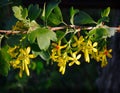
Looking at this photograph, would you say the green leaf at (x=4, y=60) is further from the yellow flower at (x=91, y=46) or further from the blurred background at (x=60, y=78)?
the blurred background at (x=60, y=78)

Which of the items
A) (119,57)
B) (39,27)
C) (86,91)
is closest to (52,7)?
(39,27)

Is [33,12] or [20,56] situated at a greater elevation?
[33,12]

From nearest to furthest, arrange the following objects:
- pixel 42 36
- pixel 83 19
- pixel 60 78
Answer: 1. pixel 42 36
2. pixel 83 19
3. pixel 60 78

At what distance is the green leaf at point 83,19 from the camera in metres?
1.43

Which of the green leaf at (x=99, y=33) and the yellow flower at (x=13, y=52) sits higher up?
the green leaf at (x=99, y=33)

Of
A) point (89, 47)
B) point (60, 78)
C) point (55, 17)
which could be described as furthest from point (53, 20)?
point (60, 78)

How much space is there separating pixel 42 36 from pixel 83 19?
17 centimetres

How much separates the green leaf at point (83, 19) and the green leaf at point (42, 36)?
0.13 meters

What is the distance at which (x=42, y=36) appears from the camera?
52.3 inches

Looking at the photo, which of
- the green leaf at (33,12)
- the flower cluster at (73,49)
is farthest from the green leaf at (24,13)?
the flower cluster at (73,49)

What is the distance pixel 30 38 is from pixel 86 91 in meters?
3.49

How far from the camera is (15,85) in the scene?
153 inches

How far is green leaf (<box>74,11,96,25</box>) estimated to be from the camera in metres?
1.43

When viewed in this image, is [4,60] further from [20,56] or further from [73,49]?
[73,49]
